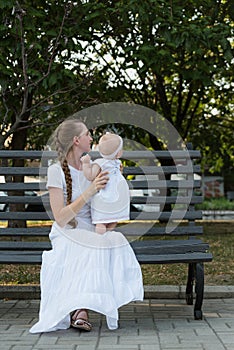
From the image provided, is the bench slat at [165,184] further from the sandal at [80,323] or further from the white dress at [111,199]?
the sandal at [80,323]

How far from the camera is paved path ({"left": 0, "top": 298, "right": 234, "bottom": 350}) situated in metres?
4.94

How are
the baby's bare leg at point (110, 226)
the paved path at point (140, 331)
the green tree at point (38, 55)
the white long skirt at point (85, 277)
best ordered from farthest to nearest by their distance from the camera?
1. the green tree at point (38, 55)
2. the baby's bare leg at point (110, 226)
3. the white long skirt at point (85, 277)
4. the paved path at point (140, 331)

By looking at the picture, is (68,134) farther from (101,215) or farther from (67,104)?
(67,104)

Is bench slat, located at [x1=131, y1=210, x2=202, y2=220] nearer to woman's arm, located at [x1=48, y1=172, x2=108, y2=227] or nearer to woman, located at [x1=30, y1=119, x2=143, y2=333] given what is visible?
woman, located at [x1=30, y1=119, x2=143, y2=333]

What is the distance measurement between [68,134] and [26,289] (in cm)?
192

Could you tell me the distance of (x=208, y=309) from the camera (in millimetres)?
6332

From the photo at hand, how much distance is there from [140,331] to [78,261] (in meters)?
0.68

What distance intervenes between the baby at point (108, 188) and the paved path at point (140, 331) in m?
0.77

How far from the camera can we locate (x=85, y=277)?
528 cm

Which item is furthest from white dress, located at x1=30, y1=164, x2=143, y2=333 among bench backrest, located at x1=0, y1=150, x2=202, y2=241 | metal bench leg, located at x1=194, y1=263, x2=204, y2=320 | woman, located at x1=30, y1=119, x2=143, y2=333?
bench backrest, located at x1=0, y1=150, x2=202, y2=241

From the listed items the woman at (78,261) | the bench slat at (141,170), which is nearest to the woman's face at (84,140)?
the woman at (78,261)

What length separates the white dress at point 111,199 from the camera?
5395 millimetres

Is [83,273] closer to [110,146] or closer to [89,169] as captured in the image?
[89,169]

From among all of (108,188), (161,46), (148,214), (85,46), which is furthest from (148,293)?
(85,46)
